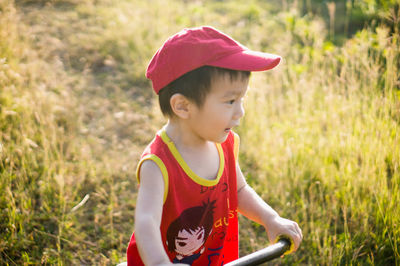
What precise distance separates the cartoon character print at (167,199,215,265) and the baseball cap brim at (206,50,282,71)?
0.58 metres

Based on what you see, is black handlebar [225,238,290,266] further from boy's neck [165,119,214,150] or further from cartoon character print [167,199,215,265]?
boy's neck [165,119,214,150]

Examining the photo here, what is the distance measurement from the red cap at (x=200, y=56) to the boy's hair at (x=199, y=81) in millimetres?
41

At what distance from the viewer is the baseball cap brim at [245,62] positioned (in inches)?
60.6

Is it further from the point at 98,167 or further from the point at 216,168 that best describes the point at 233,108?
the point at 98,167

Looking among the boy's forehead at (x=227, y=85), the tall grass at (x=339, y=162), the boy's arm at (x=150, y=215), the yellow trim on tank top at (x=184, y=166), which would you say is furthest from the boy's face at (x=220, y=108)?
the tall grass at (x=339, y=162)

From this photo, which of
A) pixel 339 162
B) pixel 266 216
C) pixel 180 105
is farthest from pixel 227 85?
pixel 339 162

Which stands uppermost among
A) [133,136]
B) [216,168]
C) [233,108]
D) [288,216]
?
[233,108]

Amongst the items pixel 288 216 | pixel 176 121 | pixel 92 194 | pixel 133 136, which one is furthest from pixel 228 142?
pixel 133 136

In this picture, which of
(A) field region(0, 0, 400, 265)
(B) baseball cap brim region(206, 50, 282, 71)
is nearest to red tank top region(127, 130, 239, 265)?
(B) baseball cap brim region(206, 50, 282, 71)

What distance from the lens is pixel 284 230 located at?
5.66 ft

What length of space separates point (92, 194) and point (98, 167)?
28 cm

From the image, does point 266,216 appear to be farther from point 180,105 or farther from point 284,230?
point 180,105

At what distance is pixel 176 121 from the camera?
175 centimetres

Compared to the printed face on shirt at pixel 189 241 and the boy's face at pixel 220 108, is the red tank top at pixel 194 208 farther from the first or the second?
the boy's face at pixel 220 108
